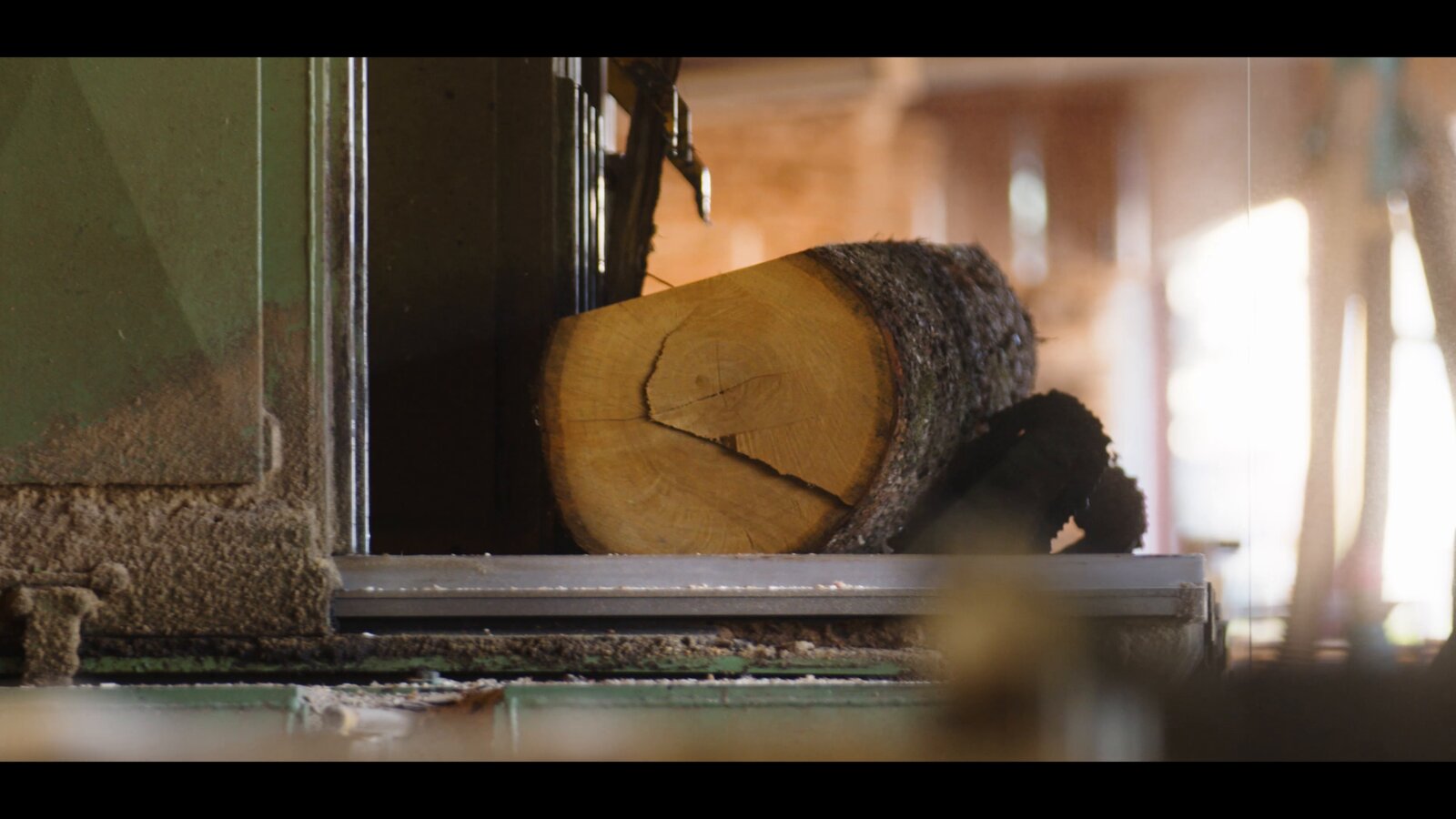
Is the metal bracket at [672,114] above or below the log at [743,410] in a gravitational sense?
above

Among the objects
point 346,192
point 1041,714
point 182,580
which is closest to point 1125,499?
point 1041,714

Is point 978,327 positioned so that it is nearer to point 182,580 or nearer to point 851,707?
point 851,707

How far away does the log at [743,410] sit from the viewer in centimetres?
183

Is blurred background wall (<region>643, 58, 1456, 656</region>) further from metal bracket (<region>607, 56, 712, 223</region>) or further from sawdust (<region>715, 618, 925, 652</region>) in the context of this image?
sawdust (<region>715, 618, 925, 652</region>)

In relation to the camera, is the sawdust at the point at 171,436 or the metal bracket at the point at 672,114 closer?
the sawdust at the point at 171,436

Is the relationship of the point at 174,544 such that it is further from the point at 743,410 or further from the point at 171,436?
the point at 743,410

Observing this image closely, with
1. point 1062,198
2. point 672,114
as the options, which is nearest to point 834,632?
point 672,114

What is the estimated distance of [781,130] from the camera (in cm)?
582

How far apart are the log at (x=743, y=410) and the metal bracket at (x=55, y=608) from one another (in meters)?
0.67

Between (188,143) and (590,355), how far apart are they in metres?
0.66

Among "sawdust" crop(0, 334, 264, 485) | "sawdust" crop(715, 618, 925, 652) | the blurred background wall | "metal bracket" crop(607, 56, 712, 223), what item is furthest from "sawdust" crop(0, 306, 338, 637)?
the blurred background wall

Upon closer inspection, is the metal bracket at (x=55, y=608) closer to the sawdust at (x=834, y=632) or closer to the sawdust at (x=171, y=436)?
the sawdust at (x=171, y=436)

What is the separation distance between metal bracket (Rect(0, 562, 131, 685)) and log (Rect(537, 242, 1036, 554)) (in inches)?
26.3

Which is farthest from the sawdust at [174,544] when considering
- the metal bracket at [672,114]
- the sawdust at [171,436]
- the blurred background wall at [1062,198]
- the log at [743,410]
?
the blurred background wall at [1062,198]
